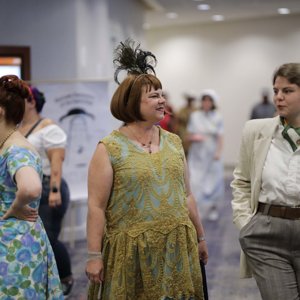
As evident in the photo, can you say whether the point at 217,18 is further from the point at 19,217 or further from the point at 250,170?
the point at 19,217

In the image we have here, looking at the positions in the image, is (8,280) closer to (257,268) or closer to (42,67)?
(257,268)

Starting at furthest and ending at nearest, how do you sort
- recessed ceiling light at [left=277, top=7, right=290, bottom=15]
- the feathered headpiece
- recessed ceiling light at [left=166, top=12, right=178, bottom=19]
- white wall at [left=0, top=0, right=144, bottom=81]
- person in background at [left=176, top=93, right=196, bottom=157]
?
recessed ceiling light at [left=277, top=7, right=290, bottom=15] < recessed ceiling light at [left=166, top=12, right=178, bottom=19] < person in background at [left=176, top=93, right=196, bottom=157] < white wall at [left=0, top=0, right=144, bottom=81] < the feathered headpiece

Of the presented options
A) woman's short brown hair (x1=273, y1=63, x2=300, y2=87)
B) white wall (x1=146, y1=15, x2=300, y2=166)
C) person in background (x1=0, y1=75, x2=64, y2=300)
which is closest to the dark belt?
woman's short brown hair (x1=273, y1=63, x2=300, y2=87)

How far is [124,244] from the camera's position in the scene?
8.15 ft

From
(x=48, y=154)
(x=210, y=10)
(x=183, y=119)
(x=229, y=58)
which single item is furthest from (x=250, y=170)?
(x=229, y=58)

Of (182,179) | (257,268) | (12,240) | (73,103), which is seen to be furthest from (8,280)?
(73,103)

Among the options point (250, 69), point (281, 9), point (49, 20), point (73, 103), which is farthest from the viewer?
point (250, 69)

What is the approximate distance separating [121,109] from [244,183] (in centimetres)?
70

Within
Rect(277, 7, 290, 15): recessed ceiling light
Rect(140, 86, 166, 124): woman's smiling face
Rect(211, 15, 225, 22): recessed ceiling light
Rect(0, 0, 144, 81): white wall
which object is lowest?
Rect(140, 86, 166, 124): woman's smiling face

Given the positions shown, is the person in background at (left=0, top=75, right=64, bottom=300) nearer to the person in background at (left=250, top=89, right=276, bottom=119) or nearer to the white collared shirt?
the white collared shirt

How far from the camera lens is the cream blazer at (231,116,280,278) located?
8.64 ft

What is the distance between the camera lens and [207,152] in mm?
7809

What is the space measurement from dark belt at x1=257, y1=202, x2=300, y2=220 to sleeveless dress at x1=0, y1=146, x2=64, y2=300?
986 millimetres

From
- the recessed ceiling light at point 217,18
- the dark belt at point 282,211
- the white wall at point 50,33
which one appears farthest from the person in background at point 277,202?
the recessed ceiling light at point 217,18
